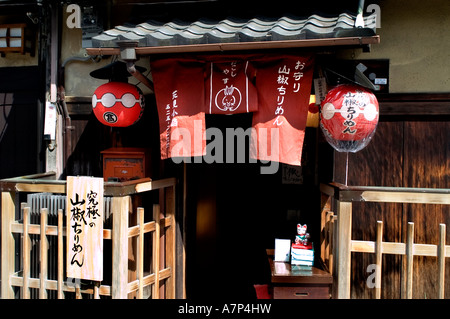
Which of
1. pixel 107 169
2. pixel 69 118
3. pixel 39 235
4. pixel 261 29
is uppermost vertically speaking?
pixel 261 29

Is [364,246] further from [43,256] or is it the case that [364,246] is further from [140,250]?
[43,256]

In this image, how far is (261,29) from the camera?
219 inches

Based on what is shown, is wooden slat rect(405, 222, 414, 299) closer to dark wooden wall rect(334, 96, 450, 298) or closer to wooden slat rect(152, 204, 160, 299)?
dark wooden wall rect(334, 96, 450, 298)

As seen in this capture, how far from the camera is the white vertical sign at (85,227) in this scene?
18.2 ft

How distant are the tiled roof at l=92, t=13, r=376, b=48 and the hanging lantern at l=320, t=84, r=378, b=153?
790 millimetres

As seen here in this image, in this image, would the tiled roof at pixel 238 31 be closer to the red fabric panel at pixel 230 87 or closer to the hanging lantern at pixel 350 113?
the red fabric panel at pixel 230 87

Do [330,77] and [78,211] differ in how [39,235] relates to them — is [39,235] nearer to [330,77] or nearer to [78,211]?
[78,211]

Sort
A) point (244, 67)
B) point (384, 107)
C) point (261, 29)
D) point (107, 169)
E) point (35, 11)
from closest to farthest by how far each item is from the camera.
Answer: point (261, 29) < point (244, 67) < point (384, 107) < point (107, 169) < point (35, 11)

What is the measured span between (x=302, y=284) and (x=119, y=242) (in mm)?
2678

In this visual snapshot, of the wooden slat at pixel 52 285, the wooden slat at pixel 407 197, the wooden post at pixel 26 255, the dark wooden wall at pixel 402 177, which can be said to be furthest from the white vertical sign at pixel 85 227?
the dark wooden wall at pixel 402 177

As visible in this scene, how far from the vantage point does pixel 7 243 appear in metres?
5.94

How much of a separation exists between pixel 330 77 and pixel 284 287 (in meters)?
3.15

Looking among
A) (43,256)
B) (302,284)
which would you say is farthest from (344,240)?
(43,256)

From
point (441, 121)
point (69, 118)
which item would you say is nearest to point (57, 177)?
point (69, 118)
